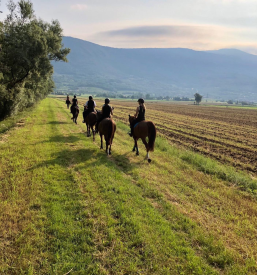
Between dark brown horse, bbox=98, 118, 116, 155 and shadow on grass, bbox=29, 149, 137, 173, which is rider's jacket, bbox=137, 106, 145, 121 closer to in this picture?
dark brown horse, bbox=98, 118, 116, 155

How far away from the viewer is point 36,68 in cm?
2019

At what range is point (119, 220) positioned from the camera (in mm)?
5082

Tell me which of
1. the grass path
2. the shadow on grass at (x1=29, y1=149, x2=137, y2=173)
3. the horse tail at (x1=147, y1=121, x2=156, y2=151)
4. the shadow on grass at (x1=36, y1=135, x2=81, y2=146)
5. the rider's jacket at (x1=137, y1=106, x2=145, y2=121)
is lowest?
the grass path

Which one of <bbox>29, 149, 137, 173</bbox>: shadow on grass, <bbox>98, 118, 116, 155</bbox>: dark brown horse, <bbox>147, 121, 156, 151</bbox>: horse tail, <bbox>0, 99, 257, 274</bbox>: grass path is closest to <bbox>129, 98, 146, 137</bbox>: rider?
<bbox>147, 121, 156, 151</bbox>: horse tail

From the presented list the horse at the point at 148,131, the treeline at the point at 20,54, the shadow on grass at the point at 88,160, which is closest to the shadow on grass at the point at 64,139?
the shadow on grass at the point at 88,160

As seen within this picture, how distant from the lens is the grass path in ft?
12.6

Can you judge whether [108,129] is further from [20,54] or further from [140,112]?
[20,54]

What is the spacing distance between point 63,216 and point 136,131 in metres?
6.89

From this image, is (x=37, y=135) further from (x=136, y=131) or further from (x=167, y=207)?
(x=167, y=207)

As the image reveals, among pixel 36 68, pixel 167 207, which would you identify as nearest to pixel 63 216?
pixel 167 207

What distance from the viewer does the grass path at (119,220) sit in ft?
12.6

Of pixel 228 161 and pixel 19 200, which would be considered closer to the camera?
pixel 19 200

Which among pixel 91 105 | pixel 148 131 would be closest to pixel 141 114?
pixel 148 131

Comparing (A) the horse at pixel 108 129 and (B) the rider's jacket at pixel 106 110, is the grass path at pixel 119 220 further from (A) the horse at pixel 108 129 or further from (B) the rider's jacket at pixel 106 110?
(B) the rider's jacket at pixel 106 110
